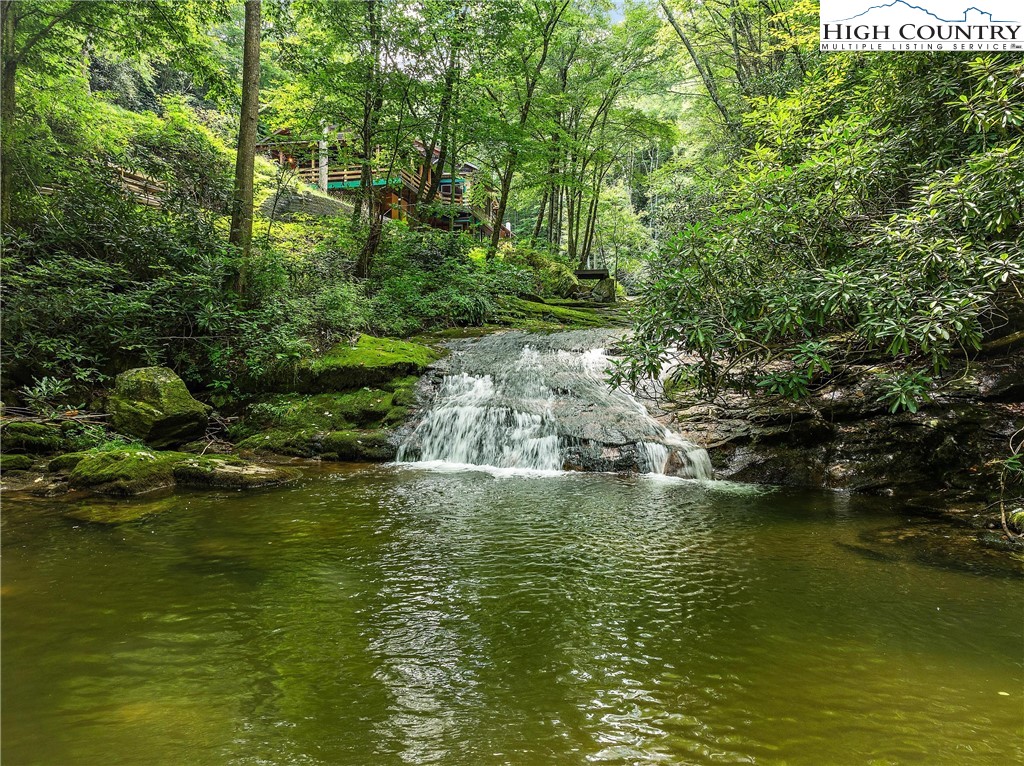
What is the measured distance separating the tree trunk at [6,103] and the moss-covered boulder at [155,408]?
3.95 metres

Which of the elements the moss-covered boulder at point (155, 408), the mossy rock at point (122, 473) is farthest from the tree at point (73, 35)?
the mossy rock at point (122, 473)

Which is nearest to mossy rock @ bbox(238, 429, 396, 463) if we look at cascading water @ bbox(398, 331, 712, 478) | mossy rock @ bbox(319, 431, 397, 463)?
mossy rock @ bbox(319, 431, 397, 463)

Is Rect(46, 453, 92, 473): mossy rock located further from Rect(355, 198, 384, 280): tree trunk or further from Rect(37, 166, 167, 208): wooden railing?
Rect(355, 198, 384, 280): tree trunk

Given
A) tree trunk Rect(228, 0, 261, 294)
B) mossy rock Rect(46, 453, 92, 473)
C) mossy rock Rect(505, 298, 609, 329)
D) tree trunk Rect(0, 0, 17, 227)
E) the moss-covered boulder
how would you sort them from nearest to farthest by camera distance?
mossy rock Rect(46, 453, 92, 473)
the moss-covered boulder
tree trunk Rect(0, 0, 17, 227)
tree trunk Rect(228, 0, 261, 294)
mossy rock Rect(505, 298, 609, 329)

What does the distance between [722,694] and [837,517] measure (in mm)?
4194

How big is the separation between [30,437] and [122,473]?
2.03 metres

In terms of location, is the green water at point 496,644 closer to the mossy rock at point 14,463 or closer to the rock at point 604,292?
the mossy rock at point 14,463

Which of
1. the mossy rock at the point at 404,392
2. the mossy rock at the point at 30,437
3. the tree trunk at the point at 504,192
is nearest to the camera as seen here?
the mossy rock at the point at 30,437

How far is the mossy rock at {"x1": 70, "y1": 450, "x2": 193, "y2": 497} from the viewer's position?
601cm

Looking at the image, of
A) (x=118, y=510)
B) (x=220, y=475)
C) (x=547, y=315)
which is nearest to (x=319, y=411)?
(x=220, y=475)

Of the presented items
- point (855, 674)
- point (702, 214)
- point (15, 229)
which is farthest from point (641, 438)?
point (15, 229)

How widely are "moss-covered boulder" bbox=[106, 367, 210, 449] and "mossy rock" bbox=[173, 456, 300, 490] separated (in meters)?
1.27

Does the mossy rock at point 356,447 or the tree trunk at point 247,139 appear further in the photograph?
the tree trunk at point 247,139

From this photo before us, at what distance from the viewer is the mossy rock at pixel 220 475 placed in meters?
6.50
